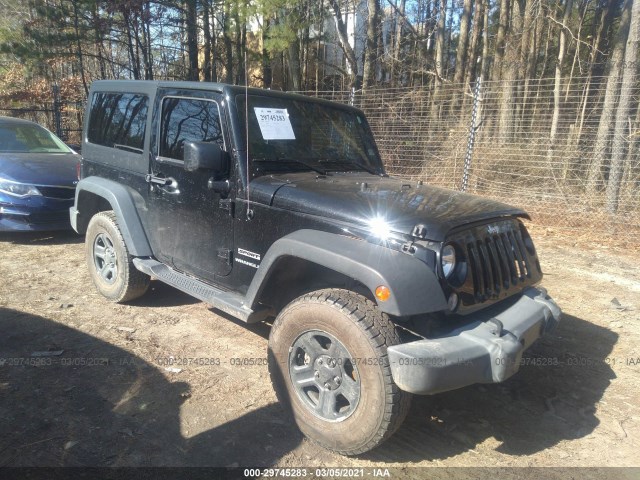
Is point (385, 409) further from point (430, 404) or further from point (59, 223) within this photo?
point (59, 223)

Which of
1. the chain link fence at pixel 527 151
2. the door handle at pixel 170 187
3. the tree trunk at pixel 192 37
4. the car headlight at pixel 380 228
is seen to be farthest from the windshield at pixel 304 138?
the tree trunk at pixel 192 37

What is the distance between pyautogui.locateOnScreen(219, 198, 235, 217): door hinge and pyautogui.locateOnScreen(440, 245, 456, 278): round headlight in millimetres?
1517

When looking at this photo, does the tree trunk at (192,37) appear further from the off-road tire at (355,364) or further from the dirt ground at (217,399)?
the off-road tire at (355,364)

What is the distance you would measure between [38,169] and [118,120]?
2909 millimetres

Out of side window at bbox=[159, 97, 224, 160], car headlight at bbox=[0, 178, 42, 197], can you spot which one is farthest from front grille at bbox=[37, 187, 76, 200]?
side window at bbox=[159, 97, 224, 160]

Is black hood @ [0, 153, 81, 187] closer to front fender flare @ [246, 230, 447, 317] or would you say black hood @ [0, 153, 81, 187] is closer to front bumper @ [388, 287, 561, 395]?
front fender flare @ [246, 230, 447, 317]

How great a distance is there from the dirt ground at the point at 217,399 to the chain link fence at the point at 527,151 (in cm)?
384

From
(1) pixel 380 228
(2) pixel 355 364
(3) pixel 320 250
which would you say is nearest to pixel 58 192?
(3) pixel 320 250

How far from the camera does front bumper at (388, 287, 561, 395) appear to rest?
2.25 m

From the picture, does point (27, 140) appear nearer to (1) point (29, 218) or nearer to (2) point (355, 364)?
(1) point (29, 218)

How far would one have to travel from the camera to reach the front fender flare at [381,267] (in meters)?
2.35

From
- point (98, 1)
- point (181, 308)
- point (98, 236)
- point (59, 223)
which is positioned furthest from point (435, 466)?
point (98, 1)

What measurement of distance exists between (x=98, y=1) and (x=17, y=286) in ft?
43.7

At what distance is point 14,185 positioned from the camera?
6199 mm
